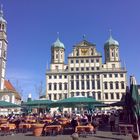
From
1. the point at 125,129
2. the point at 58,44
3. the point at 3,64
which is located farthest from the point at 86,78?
the point at 125,129

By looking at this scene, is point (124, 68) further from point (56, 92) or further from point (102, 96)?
point (56, 92)

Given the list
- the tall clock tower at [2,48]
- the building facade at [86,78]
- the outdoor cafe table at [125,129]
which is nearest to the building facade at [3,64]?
the tall clock tower at [2,48]

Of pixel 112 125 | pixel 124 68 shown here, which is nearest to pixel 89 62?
pixel 124 68

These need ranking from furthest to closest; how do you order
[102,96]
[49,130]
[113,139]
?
[102,96] → [49,130] → [113,139]

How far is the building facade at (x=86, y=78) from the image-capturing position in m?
76.4

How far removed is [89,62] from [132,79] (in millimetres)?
62032

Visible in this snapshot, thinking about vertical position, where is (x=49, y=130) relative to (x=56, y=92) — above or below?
below

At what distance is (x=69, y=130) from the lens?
1959 centimetres

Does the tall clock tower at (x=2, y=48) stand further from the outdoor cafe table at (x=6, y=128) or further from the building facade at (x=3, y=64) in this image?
the outdoor cafe table at (x=6, y=128)

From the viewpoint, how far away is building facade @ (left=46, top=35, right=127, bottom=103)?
76438 millimetres

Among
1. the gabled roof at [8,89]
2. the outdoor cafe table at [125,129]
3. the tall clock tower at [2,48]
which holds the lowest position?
the outdoor cafe table at [125,129]

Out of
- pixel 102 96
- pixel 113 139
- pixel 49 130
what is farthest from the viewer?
pixel 102 96

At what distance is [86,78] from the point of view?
77375 millimetres

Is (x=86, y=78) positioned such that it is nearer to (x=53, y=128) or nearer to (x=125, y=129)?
(x=53, y=128)
